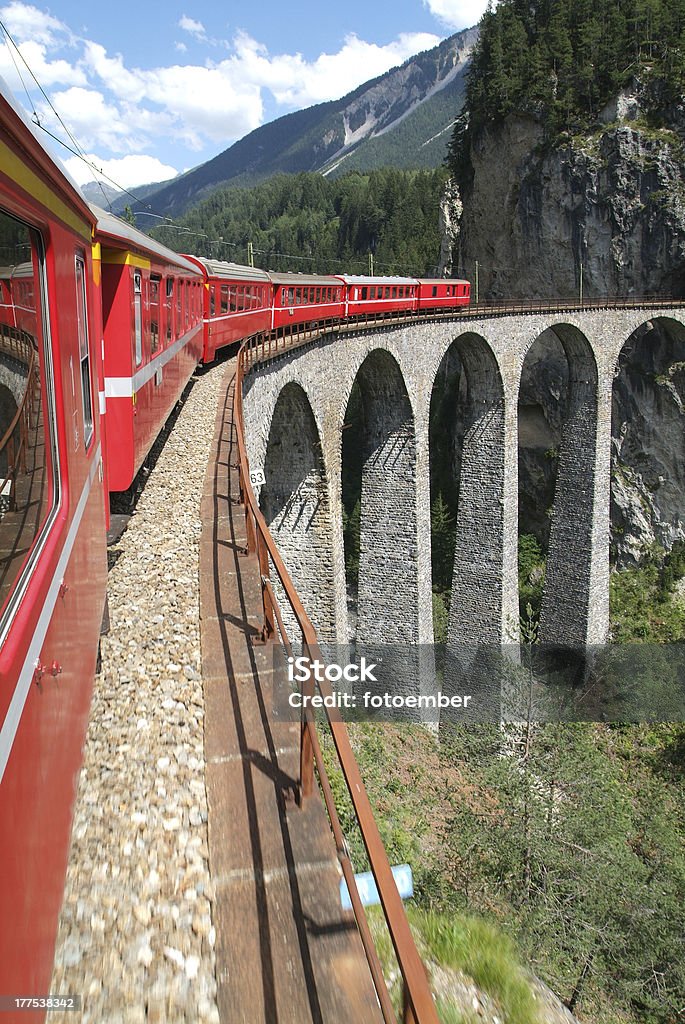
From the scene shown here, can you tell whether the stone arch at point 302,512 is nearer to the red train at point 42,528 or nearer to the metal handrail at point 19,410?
the red train at point 42,528

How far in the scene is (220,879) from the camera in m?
3.04

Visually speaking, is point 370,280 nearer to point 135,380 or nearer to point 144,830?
point 135,380

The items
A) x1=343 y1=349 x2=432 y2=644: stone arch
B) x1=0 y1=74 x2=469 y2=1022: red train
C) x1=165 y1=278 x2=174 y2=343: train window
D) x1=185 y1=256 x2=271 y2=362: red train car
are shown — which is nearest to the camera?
x1=0 y1=74 x2=469 y2=1022: red train

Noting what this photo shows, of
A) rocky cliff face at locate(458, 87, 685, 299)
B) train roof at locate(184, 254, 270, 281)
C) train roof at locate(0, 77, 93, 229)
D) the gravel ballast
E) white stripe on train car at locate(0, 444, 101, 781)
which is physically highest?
rocky cliff face at locate(458, 87, 685, 299)

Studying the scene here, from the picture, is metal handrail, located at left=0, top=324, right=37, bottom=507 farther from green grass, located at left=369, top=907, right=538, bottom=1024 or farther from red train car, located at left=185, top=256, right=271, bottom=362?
red train car, located at left=185, top=256, right=271, bottom=362

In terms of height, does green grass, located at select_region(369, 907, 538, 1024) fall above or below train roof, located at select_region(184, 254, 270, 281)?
below

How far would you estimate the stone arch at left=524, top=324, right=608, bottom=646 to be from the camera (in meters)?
25.4

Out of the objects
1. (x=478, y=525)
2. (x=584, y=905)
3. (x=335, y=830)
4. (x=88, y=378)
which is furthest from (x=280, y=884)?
(x=478, y=525)

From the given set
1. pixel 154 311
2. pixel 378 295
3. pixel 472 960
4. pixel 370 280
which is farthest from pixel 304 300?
pixel 472 960

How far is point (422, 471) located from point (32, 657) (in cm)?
1894

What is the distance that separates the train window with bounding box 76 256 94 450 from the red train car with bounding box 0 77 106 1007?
1.26ft

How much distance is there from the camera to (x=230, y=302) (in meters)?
15.6

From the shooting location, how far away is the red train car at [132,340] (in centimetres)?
634

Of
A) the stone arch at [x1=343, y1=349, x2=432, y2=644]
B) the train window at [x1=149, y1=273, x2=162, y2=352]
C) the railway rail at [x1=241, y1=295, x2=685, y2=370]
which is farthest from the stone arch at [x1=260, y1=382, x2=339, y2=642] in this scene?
the train window at [x1=149, y1=273, x2=162, y2=352]
